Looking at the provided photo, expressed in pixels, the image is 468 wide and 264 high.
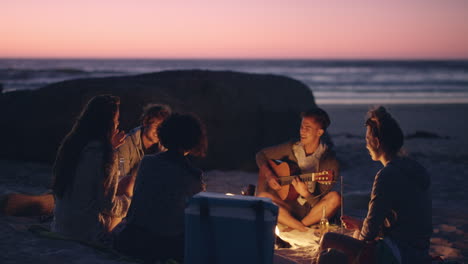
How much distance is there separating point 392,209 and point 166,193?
142 centimetres

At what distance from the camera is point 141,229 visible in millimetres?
3400

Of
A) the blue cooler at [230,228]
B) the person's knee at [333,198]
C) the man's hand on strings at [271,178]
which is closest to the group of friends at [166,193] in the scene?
the blue cooler at [230,228]

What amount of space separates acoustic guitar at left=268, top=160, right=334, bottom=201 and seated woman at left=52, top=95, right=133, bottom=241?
178 centimetres

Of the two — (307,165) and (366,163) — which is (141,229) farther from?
(366,163)

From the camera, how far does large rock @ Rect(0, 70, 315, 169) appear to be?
771 cm

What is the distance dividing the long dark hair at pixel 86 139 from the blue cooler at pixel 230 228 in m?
1.03

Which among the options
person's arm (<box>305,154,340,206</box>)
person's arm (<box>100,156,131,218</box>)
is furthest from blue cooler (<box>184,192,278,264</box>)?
person's arm (<box>305,154,340,206</box>)

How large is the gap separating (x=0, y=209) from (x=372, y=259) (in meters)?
3.56

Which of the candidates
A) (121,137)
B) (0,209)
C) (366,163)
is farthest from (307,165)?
(366,163)

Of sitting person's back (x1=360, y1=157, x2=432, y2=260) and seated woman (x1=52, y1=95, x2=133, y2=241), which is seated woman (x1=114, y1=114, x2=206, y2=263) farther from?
sitting person's back (x1=360, y1=157, x2=432, y2=260)

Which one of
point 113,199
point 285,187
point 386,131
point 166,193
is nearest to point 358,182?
point 285,187

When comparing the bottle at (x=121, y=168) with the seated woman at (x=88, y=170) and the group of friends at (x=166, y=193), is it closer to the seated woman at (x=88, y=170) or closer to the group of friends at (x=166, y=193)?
the group of friends at (x=166, y=193)

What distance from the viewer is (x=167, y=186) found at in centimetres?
326

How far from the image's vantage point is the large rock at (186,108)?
7.71 m
